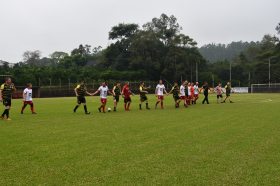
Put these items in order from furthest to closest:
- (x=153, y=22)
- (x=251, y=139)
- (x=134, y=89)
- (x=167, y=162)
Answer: (x=153, y=22) < (x=134, y=89) < (x=251, y=139) < (x=167, y=162)

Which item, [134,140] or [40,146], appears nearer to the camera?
[40,146]

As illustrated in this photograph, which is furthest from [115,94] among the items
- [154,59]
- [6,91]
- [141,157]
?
[154,59]

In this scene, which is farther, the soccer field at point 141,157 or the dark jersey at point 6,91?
the dark jersey at point 6,91

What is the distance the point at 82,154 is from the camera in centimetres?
925

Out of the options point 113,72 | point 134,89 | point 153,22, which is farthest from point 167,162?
point 153,22

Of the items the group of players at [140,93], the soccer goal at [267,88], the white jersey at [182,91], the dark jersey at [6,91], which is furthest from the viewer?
the soccer goal at [267,88]

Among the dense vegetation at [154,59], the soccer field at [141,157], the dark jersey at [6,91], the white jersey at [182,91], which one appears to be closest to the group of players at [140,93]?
the white jersey at [182,91]

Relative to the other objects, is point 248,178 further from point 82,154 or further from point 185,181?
point 82,154

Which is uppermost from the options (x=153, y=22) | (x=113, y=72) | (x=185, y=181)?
(x=153, y=22)

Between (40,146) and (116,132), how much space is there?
3.37 meters

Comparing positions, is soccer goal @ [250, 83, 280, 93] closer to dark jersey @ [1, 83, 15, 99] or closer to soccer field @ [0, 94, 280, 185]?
dark jersey @ [1, 83, 15, 99]

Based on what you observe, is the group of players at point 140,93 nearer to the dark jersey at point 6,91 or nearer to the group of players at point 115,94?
the group of players at point 115,94

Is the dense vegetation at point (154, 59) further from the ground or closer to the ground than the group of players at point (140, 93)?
further from the ground

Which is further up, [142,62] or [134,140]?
[142,62]
